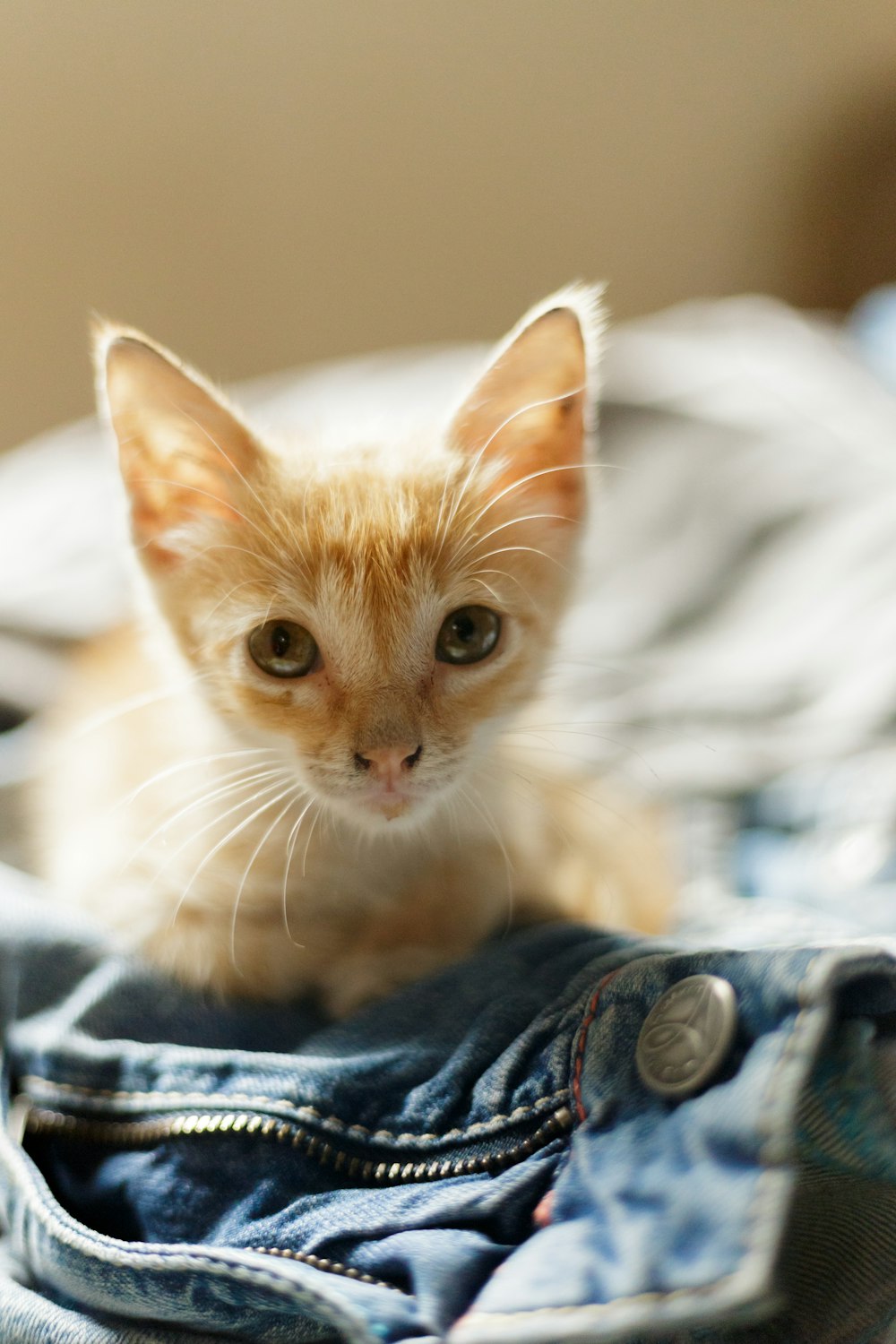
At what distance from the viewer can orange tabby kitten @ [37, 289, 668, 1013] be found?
958mm

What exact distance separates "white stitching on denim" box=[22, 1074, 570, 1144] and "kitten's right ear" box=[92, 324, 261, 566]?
0.51m

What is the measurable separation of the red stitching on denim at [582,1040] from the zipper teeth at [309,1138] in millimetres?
12

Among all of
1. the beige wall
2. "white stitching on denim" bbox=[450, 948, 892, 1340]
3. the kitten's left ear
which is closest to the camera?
"white stitching on denim" bbox=[450, 948, 892, 1340]

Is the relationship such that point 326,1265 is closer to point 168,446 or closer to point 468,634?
point 468,634

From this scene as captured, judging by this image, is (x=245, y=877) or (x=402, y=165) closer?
(x=245, y=877)

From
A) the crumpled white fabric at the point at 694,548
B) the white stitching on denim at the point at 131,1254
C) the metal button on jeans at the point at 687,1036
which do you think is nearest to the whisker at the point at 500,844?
the crumpled white fabric at the point at 694,548

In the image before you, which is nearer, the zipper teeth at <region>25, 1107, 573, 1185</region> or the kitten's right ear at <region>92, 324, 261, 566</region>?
the zipper teeth at <region>25, 1107, 573, 1185</region>

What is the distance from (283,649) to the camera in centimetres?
99

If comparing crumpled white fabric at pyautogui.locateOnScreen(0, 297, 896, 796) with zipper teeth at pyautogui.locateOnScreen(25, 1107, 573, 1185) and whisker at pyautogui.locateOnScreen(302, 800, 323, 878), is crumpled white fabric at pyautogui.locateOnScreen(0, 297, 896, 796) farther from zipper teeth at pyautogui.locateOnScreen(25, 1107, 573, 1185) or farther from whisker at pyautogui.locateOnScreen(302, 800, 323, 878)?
zipper teeth at pyautogui.locateOnScreen(25, 1107, 573, 1185)

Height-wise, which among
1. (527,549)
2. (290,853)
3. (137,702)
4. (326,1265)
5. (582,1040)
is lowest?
(326,1265)

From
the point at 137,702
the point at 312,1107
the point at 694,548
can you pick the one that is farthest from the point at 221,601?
the point at 694,548

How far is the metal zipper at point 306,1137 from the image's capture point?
0.79 m

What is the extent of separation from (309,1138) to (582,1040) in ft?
0.76

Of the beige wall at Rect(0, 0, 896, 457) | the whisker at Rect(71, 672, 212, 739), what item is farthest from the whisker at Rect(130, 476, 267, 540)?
the beige wall at Rect(0, 0, 896, 457)
